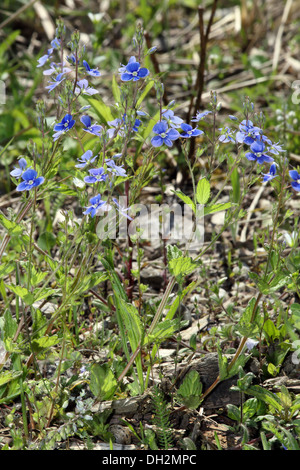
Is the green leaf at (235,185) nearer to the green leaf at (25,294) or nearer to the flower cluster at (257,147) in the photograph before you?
the flower cluster at (257,147)

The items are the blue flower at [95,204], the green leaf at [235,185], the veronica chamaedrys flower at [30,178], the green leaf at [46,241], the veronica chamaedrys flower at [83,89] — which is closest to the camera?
the blue flower at [95,204]

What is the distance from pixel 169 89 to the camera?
181 inches

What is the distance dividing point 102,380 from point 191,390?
35 centimetres

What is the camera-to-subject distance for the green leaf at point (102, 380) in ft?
7.00

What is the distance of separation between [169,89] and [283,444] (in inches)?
130

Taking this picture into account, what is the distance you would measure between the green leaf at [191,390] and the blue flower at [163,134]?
0.90 metres

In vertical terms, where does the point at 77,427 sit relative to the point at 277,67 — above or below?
below

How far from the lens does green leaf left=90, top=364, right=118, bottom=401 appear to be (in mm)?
2133

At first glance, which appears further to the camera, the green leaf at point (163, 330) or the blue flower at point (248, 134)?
the green leaf at point (163, 330)

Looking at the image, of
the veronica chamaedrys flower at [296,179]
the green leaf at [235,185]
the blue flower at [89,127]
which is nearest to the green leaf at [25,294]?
the blue flower at [89,127]

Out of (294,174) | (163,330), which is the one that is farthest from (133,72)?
(163,330)

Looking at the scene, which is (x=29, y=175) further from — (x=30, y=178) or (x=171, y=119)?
(x=171, y=119)
